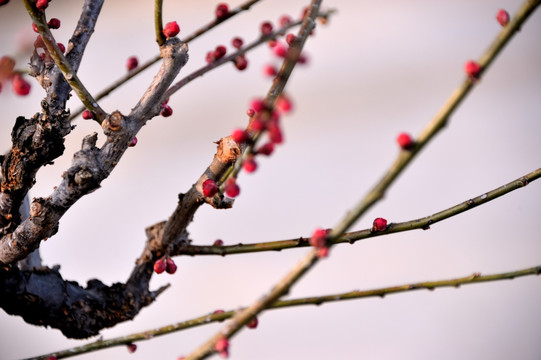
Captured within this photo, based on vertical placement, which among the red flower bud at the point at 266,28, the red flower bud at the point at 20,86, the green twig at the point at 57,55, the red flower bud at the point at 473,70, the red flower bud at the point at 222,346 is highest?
the red flower bud at the point at 266,28

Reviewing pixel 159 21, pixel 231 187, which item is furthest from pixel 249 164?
pixel 159 21

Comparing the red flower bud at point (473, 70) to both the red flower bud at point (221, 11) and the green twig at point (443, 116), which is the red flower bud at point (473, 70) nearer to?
the green twig at point (443, 116)

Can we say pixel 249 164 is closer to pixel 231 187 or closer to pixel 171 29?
pixel 231 187

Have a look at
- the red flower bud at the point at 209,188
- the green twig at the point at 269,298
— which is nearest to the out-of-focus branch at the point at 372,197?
the green twig at the point at 269,298

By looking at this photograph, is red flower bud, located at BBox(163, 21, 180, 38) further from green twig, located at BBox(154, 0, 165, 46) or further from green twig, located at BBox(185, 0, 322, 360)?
green twig, located at BBox(185, 0, 322, 360)

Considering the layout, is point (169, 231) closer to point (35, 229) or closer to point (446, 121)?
point (35, 229)

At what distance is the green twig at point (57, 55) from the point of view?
0.27 meters

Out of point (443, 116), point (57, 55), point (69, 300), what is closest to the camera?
point (443, 116)

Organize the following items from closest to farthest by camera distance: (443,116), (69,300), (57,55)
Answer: (443,116), (57,55), (69,300)

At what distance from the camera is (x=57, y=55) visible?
11.2 inches

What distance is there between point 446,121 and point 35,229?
237mm

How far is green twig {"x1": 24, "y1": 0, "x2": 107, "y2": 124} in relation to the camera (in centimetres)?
27

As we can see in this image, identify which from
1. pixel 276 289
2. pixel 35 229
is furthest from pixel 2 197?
pixel 276 289

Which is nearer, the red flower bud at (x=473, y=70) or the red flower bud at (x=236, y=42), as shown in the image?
the red flower bud at (x=473, y=70)
